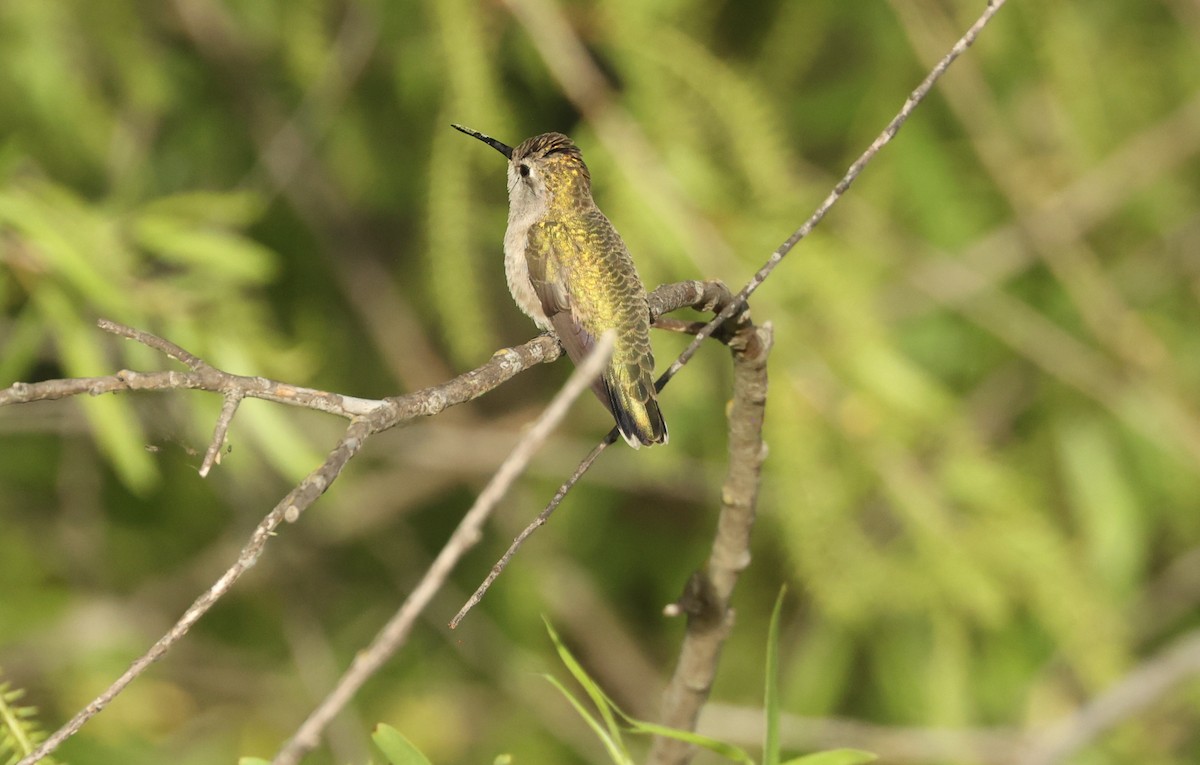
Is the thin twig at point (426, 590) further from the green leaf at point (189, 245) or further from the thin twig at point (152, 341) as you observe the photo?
the green leaf at point (189, 245)

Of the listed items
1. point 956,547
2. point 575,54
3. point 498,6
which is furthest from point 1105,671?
point 498,6

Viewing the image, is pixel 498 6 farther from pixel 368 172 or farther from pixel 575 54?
pixel 368 172

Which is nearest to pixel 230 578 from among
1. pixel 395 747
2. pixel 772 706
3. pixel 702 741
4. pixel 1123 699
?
pixel 395 747

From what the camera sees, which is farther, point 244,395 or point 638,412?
point 638,412

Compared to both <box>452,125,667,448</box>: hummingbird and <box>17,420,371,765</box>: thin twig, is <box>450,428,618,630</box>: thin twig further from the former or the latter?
<box>452,125,667,448</box>: hummingbird

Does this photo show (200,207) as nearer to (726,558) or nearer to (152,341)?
(726,558)

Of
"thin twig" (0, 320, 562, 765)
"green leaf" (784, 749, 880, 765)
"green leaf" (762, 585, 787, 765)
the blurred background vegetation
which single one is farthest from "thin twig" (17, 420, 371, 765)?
the blurred background vegetation

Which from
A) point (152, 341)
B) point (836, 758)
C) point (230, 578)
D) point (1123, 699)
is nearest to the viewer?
point (230, 578)
